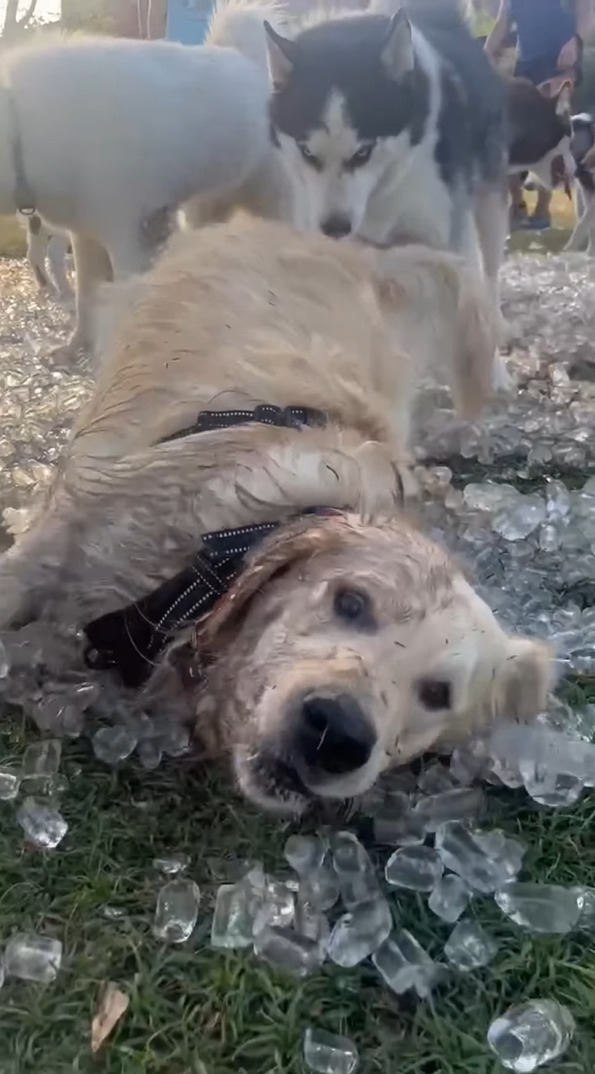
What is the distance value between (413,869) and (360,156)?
1703 millimetres

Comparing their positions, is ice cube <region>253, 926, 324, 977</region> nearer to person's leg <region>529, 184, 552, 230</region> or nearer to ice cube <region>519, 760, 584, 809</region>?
ice cube <region>519, 760, 584, 809</region>

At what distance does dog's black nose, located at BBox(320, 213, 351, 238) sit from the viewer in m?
2.16

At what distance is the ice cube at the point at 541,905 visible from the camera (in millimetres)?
1076

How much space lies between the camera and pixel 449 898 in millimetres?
1103

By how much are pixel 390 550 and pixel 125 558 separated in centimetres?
36

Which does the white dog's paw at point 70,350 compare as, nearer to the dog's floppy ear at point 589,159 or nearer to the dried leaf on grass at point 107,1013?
the dog's floppy ear at point 589,159

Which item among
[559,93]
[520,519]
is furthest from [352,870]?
[559,93]

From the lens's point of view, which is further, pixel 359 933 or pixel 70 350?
pixel 70 350

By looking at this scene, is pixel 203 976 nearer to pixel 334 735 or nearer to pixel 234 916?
pixel 234 916

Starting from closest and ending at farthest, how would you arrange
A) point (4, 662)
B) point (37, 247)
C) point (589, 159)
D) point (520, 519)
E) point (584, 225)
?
point (4, 662)
point (520, 519)
point (37, 247)
point (589, 159)
point (584, 225)

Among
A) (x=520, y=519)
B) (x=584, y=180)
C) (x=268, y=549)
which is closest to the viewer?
(x=268, y=549)

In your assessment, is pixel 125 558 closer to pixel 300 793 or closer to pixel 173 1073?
pixel 300 793

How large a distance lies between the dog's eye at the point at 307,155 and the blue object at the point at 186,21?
321mm

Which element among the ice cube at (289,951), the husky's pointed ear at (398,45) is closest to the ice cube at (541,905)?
the ice cube at (289,951)
